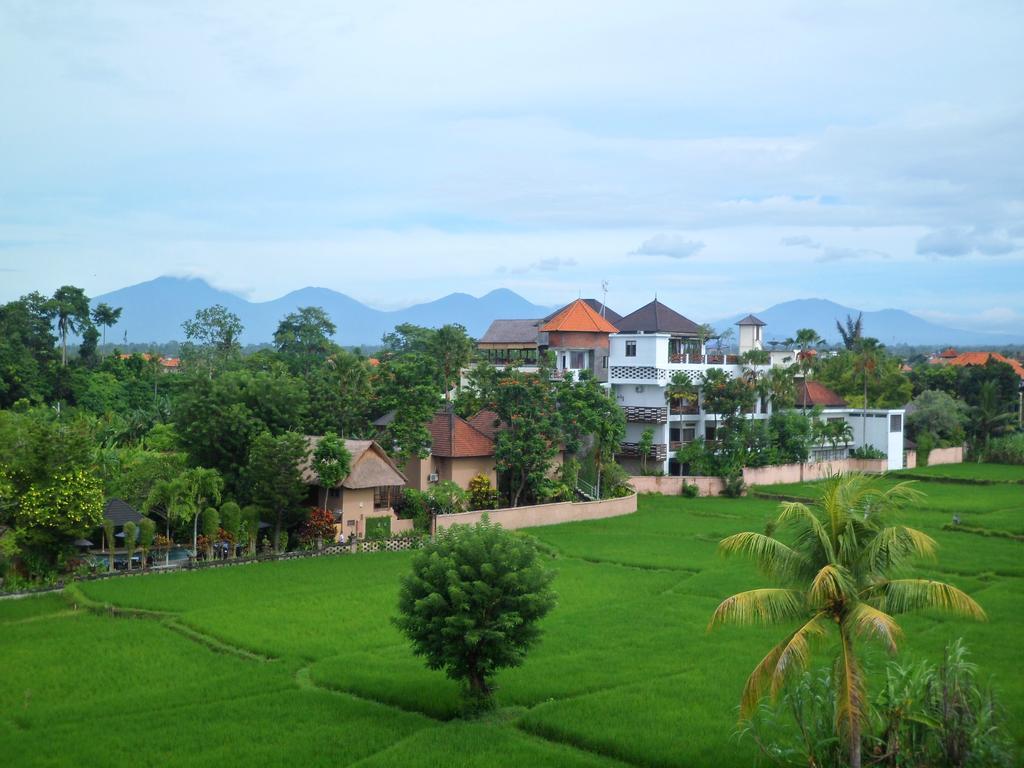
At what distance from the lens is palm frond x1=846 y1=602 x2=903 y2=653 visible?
41.8 ft

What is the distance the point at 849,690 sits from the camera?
13.5 meters

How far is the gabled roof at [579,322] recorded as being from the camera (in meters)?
56.7

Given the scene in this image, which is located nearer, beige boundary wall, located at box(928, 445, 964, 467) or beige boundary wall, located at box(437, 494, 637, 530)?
beige boundary wall, located at box(437, 494, 637, 530)

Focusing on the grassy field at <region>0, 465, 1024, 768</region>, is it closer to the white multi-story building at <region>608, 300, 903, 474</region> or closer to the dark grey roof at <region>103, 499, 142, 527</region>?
the dark grey roof at <region>103, 499, 142, 527</region>

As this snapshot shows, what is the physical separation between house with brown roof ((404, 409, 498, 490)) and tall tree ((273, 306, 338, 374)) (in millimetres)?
29270

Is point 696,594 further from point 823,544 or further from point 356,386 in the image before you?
point 356,386

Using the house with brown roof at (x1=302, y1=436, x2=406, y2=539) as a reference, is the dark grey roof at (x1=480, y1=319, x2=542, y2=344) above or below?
above

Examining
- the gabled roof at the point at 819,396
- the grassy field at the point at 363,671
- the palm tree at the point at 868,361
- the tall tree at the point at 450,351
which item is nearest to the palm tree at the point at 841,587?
the grassy field at the point at 363,671

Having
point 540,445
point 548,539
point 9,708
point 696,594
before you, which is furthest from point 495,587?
point 540,445

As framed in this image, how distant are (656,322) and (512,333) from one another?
12.0m

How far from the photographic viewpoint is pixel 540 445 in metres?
42.2

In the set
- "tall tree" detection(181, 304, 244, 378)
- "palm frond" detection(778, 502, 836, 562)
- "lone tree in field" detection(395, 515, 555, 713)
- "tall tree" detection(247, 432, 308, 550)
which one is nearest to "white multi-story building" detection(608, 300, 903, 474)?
"tall tree" detection(247, 432, 308, 550)

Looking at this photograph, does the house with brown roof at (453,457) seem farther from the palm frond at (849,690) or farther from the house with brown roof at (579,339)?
the palm frond at (849,690)

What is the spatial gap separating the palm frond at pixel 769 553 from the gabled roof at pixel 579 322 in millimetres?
42185
